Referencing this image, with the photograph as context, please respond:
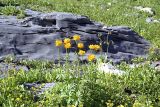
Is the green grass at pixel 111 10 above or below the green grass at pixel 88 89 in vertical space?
below

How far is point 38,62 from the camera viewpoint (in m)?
14.0

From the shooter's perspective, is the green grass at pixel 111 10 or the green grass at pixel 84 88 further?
the green grass at pixel 111 10

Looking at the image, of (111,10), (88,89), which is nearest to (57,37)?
(88,89)

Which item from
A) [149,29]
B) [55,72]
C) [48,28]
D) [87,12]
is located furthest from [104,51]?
[87,12]

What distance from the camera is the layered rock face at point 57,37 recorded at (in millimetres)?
15328

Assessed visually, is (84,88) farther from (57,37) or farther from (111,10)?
(111,10)

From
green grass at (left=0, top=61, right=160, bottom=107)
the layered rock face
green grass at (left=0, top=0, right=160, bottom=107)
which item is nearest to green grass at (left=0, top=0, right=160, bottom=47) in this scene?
the layered rock face

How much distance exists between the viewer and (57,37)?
1619 centimetres

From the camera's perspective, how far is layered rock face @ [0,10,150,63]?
15.3m

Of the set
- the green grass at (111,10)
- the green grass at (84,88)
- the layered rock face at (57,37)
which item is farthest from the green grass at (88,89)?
the green grass at (111,10)

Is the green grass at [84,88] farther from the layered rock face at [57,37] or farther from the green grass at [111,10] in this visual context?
the green grass at [111,10]

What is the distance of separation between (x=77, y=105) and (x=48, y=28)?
8276 millimetres

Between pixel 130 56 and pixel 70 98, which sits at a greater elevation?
pixel 70 98

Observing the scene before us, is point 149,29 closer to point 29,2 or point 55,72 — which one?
point 29,2
